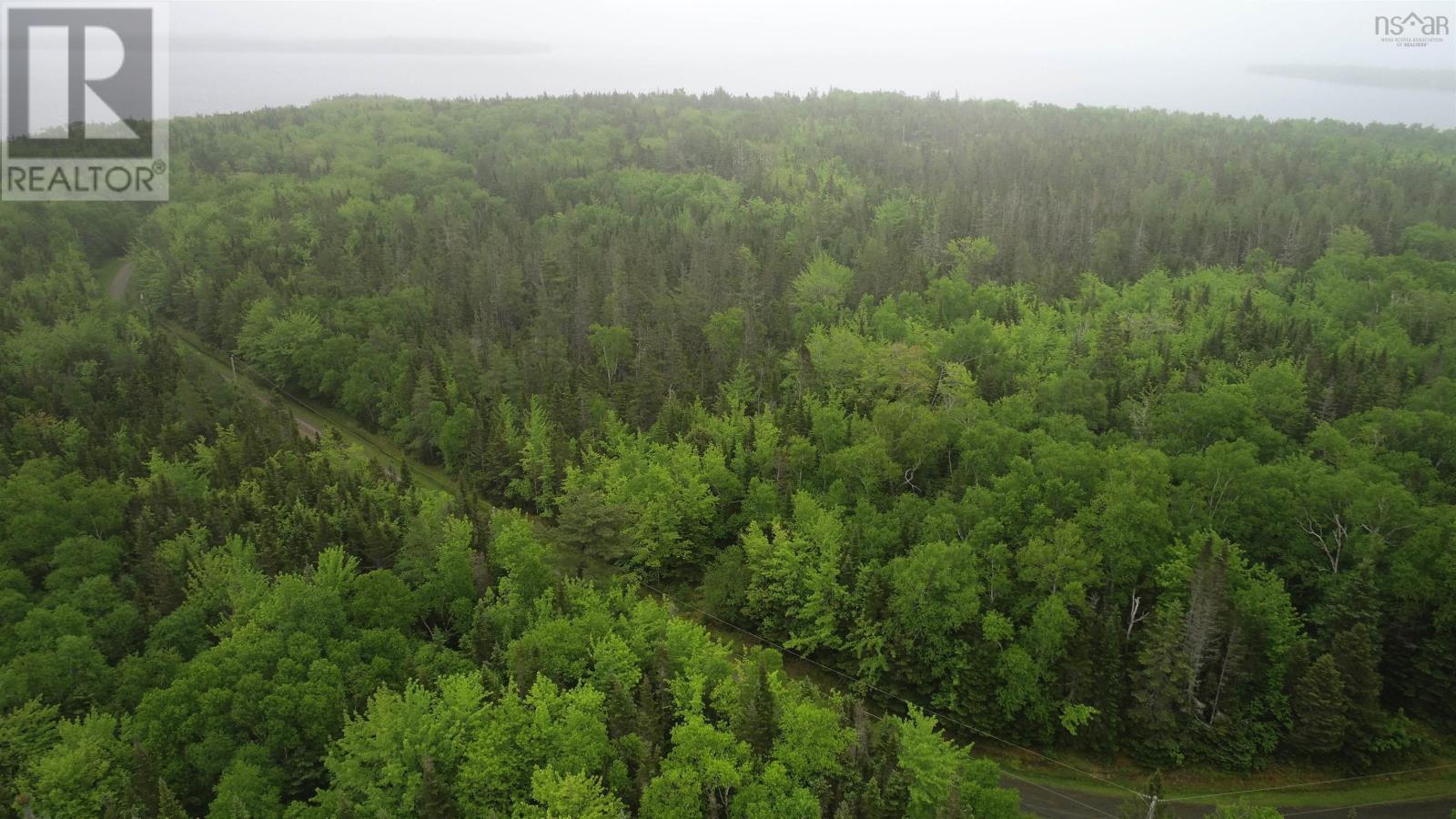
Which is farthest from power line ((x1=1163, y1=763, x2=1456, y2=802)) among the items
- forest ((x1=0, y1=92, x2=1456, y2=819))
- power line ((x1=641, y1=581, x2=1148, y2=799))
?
power line ((x1=641, y1=581, x2=1148, y2=799))

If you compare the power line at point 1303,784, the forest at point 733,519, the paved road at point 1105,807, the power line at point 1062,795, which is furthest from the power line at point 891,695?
the power line at point 1303,784

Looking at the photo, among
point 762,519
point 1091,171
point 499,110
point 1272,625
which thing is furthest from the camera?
point 499,110

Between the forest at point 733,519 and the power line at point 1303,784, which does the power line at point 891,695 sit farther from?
the power line at point 1303,784

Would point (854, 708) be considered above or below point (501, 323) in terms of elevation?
below

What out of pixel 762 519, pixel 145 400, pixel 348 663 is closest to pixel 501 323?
pixel 145 400

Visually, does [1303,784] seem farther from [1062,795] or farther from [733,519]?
[733,519]

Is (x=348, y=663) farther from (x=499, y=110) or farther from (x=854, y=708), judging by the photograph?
(x=499, y=110)
